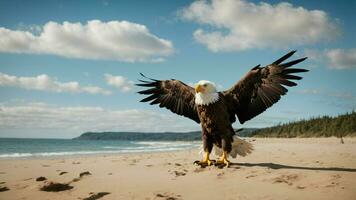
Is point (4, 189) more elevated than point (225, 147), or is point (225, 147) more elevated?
point (225, 147)

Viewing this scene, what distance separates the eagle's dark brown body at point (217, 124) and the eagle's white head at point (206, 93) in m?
0.07

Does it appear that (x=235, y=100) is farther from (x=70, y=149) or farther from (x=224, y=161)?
A: (x=70, y=149)

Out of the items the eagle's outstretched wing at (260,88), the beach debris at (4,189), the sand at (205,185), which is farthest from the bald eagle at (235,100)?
the beach debris at (4,189)

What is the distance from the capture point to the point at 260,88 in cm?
679

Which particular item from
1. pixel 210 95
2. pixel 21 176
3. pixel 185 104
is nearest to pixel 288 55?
pixel 210 95

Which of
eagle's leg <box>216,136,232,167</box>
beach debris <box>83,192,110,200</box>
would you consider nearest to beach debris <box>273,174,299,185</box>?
eagle's leg <box>216,136,232,167</box>

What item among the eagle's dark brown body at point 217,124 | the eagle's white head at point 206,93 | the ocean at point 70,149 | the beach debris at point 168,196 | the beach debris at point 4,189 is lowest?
the beach debris at point 168,196

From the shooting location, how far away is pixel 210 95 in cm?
654

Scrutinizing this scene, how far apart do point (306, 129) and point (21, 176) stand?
27.7 meters

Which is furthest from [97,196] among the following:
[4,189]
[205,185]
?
[4,189]

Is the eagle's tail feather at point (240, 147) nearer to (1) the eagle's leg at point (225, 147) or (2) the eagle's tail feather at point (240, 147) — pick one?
(2) the eagle's tail feather at point (240, 147)

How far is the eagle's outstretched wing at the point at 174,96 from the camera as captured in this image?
7.60 metres

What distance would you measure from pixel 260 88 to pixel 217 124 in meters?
1.05

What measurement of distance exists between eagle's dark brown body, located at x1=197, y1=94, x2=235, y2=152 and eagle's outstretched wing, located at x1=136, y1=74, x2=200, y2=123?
81cm
